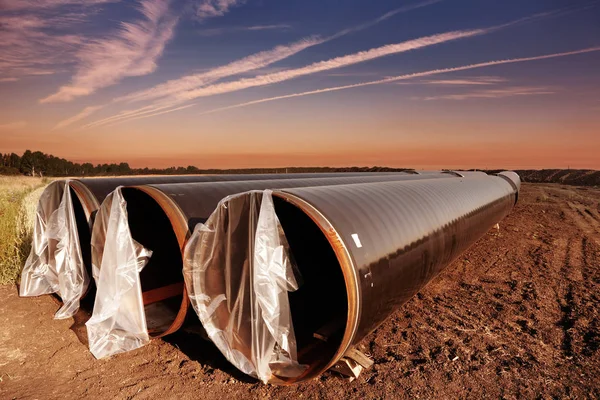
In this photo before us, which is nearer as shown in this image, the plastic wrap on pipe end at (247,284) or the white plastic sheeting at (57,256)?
the plastic wrap on pipe end at (247,284)

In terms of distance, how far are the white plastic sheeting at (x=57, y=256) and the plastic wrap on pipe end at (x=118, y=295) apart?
4.38 feet

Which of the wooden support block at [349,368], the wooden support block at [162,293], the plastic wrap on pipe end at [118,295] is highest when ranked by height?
the plastic wrap on pipe end at [118,295]

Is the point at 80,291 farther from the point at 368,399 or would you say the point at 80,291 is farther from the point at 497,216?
the point at 497,216

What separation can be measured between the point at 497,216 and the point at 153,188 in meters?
10.1

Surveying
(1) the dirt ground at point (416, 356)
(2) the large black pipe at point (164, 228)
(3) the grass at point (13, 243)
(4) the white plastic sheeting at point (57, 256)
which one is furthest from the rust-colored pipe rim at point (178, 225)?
(3) the grass at point (13, 243)

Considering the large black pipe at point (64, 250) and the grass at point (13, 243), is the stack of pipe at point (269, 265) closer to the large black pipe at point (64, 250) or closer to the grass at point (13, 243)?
the large black pipe at point (64, 250)

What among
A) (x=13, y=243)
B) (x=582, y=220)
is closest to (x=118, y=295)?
(x=13, y=243)

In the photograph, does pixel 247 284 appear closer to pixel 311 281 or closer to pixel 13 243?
pixel 311 281

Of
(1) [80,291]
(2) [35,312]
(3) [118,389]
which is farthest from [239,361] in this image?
(2) [35,312]

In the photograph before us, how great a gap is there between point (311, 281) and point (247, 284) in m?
2.18

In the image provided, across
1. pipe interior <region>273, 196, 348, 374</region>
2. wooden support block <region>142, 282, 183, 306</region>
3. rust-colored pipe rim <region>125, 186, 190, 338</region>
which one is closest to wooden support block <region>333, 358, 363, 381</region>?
Answer: pipe interior <region>273, 196, 348, 374</region>

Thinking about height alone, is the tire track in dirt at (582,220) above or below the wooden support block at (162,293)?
below

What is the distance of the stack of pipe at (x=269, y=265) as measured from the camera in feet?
11.9

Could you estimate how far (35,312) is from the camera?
5980 mm
